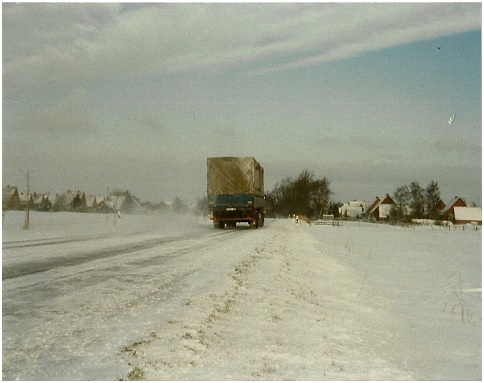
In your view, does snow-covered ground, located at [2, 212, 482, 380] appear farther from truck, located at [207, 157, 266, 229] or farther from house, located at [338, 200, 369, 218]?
house, located at [338, 200, 369, 218]

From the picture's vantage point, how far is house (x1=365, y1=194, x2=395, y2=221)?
114250 millimetres

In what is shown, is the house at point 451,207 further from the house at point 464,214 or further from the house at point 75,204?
the house at point 75,204

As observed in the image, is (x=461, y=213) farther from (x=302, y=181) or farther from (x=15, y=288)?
(x=15, y=288)

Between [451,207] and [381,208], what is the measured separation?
38.8 m

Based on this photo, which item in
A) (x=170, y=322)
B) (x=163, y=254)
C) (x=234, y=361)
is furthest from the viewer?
(x=163, y=254)

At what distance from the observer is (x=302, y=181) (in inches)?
3516

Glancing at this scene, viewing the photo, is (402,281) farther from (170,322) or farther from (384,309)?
(170,322)

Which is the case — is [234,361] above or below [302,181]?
below

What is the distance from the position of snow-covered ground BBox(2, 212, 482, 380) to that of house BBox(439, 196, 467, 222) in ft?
219

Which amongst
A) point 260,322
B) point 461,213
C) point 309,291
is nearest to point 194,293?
point 260,322

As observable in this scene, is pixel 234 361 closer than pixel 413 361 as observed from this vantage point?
Yes

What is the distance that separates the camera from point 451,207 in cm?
7806

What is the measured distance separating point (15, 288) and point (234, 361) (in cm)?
460

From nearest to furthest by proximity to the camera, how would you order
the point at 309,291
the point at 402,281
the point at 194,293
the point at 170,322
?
the point at 170,322 → the point at 194,293 → the point at 309,291 → the point at 402,281
